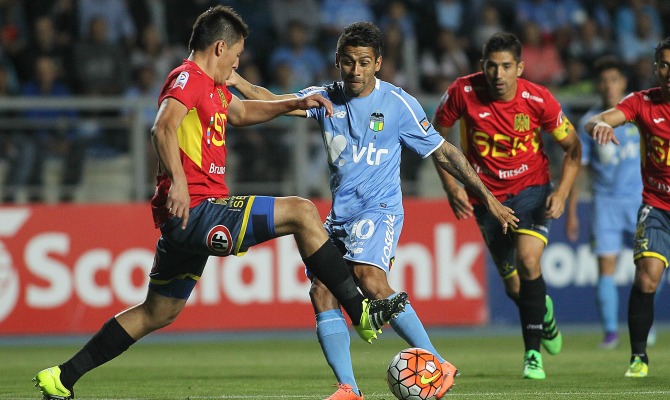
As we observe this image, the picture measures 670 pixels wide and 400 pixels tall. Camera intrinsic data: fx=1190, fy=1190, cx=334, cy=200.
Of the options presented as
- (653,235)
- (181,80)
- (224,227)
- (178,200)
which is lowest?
(653,235)

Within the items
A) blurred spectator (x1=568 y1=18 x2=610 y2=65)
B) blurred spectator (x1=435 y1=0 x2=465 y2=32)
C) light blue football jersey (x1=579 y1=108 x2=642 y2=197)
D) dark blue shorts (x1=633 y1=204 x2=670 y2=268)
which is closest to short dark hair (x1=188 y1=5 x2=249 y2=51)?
dark blue shorts (x1=633 y1=204 x2=670 y2=268)

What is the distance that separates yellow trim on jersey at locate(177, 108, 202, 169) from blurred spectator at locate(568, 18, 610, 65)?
11.4 metres

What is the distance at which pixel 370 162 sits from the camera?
7.52m

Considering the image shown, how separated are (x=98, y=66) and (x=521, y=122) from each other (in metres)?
7.75

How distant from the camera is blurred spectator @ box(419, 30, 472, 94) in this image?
54.3 feet

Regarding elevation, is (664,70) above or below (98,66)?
below

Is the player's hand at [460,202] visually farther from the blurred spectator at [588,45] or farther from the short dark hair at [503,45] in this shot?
the blurred spectator at [588,45]

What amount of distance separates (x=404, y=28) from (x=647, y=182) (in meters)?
8.72

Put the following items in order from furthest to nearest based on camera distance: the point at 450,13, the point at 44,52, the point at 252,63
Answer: the point at 450,13, the point at 252,63, the point at 44,52

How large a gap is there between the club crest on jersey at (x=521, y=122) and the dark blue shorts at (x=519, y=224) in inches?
18.9

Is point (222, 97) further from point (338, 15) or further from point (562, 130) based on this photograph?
point (338, 15)

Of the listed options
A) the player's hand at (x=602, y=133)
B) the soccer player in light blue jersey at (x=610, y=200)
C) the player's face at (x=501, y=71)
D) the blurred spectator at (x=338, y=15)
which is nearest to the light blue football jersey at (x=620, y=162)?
the soccer player in light blue jersey at (x=610, y=200)

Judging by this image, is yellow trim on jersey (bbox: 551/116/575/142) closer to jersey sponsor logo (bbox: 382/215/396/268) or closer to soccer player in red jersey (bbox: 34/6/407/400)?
jersey sponsor logo (bbox: 382/215/396/268)

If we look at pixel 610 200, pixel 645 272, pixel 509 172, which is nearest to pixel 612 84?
pixel 610 200
